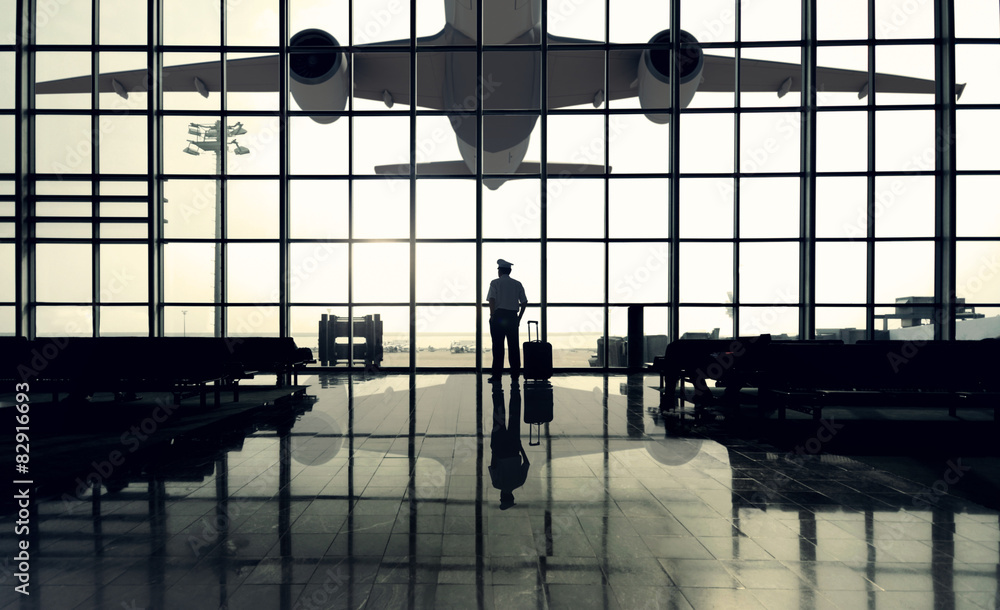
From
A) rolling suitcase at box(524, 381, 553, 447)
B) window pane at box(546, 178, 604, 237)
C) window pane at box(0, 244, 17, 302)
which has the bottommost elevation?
rolling suitcase at box(524, 381, 553, 447)

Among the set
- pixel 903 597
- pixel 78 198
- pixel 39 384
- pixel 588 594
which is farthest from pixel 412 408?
pixel 78 198

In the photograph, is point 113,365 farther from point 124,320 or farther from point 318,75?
point 318,75

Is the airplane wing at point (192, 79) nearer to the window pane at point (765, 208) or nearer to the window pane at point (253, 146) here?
the window pane at point (253, 146)

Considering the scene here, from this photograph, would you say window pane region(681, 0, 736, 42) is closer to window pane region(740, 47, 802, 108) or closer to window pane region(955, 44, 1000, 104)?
window pane region(740, 47, 802, 108)

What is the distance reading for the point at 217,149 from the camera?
970 cm

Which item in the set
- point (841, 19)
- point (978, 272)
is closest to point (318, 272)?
point (841, 19)

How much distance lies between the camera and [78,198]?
967 cm

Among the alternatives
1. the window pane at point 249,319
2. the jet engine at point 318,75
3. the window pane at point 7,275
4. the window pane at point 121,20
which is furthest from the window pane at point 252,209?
the window pane at point 7,275

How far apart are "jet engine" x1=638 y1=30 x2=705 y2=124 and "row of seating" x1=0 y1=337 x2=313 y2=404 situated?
774 cm

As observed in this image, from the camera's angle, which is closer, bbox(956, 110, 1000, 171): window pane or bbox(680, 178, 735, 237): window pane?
bbox(956, 110, 1000, 171): window pane

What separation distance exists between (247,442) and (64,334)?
25.2 ft

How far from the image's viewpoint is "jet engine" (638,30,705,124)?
9680mm

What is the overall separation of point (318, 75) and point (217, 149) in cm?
211

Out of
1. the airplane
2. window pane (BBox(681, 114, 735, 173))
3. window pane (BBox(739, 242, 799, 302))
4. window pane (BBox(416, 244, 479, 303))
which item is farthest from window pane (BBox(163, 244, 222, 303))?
window pane (BBox(739, 242, 799, 302))
